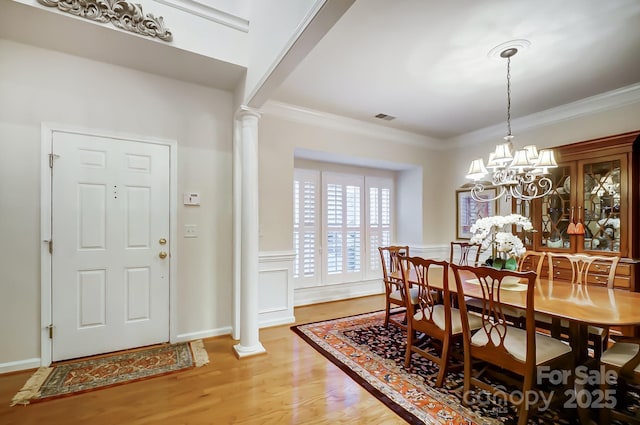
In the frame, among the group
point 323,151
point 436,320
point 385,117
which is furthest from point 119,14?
point 436,320

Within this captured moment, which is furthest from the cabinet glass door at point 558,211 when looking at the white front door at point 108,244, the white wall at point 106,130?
the white front door at point 108,244

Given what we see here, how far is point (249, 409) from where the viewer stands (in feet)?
6.46

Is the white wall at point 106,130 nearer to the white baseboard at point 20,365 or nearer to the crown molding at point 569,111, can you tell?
the white baseboard at point 20,365

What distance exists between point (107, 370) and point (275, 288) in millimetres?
1760

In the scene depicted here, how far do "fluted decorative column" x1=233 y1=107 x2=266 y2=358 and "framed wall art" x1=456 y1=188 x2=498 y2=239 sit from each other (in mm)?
3664

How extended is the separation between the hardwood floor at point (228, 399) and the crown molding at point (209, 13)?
3.12m

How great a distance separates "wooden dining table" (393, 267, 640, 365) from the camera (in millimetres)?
1644

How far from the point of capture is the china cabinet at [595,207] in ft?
A: 9.90

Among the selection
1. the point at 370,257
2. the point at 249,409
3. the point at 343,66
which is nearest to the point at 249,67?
the point at 343,66

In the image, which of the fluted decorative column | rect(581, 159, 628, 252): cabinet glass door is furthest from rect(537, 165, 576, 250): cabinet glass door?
the fluted decorative column

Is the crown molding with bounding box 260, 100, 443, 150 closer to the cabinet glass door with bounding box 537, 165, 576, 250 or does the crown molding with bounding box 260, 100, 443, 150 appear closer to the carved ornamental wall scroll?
the carved ornamental wall scroll

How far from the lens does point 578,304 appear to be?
1.92 meters

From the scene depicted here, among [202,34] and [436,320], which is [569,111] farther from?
[202,34]

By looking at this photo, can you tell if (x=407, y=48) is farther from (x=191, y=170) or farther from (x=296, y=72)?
(x=191, y=170)
